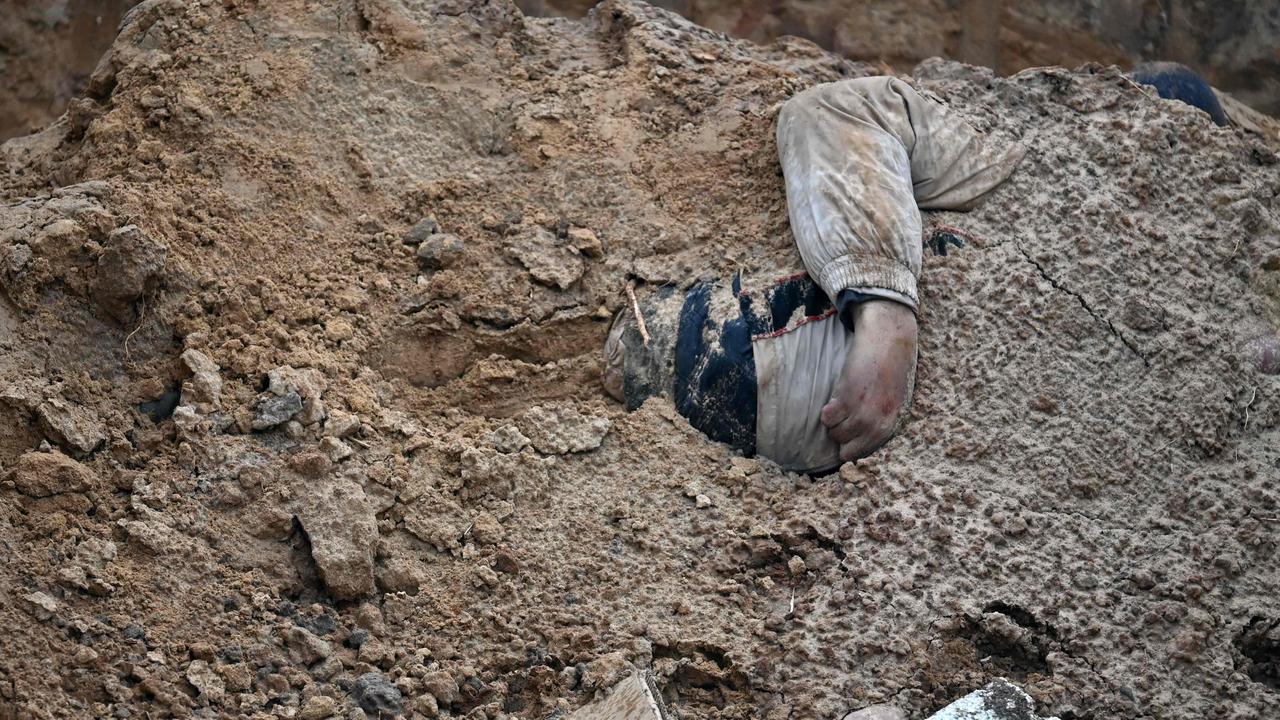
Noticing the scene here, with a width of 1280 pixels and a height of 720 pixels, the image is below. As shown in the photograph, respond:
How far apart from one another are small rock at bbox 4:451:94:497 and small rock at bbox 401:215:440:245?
83cm

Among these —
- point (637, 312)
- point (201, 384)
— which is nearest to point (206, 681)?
point (201, 384)

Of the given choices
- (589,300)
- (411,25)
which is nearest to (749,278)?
(589,300)

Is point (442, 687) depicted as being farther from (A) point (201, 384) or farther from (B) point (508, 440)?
(A) point (201, 384)

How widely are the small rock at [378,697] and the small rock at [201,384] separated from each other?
2.06 feet

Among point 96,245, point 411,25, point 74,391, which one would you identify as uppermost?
point 411,25

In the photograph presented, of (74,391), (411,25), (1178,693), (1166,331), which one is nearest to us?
(1178,693)

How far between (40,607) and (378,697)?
0.55 m

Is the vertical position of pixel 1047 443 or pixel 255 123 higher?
pixel 255 123

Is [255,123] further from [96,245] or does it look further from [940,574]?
[940,574]

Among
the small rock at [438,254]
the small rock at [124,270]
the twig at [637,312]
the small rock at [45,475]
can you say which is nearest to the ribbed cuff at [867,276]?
the twig at [637,312]

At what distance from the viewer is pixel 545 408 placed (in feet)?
9.88

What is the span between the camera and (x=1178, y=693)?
100 inches

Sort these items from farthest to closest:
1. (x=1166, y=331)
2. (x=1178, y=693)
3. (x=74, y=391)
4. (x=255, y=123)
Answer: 1. (x=255, y=123)
2. (x=1166, y=331)
3. (x=74, y=391)
4. (x=1178, y=693)

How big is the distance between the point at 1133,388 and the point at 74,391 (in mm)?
1946
